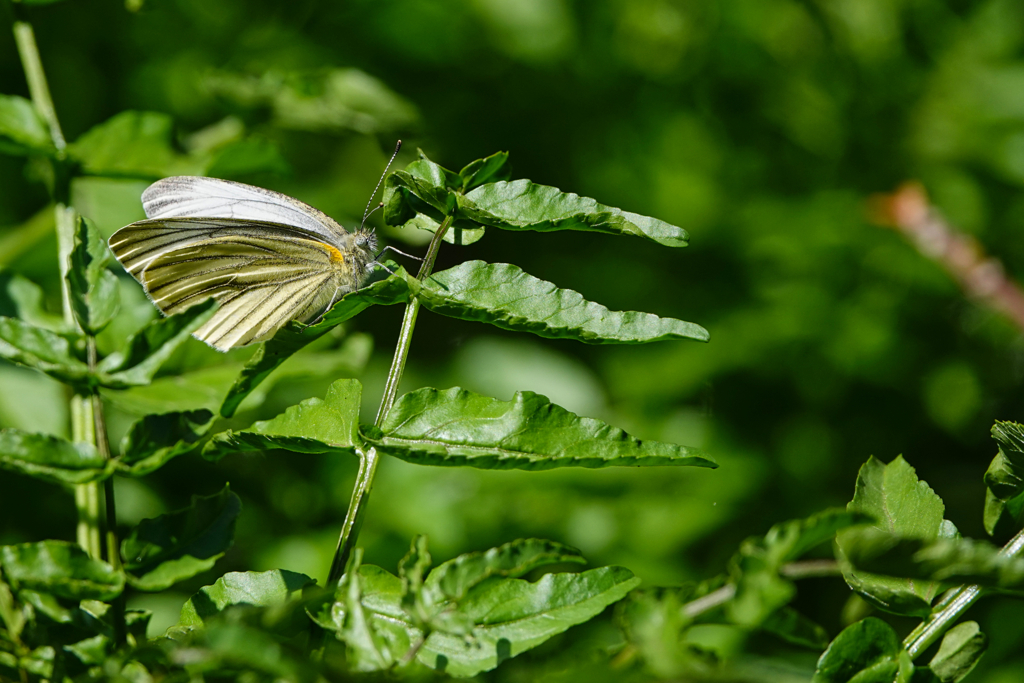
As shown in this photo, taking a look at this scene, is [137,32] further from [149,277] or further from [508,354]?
[508,354]

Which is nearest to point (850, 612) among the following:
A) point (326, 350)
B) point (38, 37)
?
point (326, 350)

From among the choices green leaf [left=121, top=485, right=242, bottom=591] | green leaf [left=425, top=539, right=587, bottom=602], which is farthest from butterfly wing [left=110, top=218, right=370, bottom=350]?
green leaf [left=425, top=539, right=587, bottom=602]

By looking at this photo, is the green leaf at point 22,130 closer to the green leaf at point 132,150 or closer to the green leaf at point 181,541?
the green leaf at point 132,150

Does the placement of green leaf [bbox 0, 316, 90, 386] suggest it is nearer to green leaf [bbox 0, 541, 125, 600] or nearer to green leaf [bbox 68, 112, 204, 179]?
green leaf [bbox 0, 541, 125, 600]

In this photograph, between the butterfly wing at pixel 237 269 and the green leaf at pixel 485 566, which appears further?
the butterfly wing at pixel 237 269

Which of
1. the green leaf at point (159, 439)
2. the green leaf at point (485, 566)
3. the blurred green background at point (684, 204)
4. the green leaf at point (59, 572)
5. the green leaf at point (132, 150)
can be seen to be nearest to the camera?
the green leaf at point (485, 566)

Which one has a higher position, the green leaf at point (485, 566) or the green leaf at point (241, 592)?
the green leaf at point (241, 592)

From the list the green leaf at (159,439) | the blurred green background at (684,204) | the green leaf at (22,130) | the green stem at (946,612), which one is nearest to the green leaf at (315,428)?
the green leaf at (159,439)

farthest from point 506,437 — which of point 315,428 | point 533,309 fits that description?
point 315,428

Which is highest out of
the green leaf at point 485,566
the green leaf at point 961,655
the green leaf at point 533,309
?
the green leaf at point 533,309
